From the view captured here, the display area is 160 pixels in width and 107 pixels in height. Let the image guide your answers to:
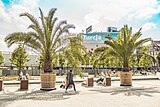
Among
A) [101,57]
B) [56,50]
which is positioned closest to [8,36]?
[56,50]

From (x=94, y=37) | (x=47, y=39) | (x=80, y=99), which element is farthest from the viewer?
(x=94, y=37)

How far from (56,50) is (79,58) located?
2096 millimetres

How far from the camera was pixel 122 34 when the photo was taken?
19500 millimetres

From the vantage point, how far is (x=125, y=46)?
19.0 m

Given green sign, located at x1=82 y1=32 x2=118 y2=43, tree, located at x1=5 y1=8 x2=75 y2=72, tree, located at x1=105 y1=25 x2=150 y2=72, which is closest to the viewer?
tree, located at x1=5 y1=8 x2=75 y2=72

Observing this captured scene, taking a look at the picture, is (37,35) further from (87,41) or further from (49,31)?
Answer: (87,41)

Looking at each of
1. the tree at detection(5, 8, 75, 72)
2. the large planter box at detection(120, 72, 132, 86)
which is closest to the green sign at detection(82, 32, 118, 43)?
the large planter box at detection(120, 72, 132, 86)

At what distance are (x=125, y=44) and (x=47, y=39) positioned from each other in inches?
305

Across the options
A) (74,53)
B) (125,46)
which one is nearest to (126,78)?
(125,46)

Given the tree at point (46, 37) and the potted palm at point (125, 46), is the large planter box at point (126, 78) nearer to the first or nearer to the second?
the potted palm at point (125, 46)

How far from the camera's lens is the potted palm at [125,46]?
19.0 meters

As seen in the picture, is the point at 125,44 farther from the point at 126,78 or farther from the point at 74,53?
the point at 74,53

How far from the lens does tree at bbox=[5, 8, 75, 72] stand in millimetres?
15467

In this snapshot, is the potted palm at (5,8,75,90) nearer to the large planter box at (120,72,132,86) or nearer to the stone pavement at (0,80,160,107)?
the stone pavement at (0,80,160,107)
